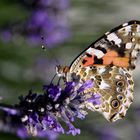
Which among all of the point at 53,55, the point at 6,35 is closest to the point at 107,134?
the point at 53,55

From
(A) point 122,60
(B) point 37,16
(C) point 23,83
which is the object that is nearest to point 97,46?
(A) point 122,60

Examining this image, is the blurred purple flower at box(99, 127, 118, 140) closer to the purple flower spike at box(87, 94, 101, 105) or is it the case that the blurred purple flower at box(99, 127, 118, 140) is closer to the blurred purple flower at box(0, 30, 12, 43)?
the blurred purple flower at box(0, 30, 12, 43)

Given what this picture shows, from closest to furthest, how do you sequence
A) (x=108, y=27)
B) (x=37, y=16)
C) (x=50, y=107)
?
(x=50, y=107) → (x=37, y=16) → (x=108, y=27)

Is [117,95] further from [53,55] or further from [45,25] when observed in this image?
[53,55]

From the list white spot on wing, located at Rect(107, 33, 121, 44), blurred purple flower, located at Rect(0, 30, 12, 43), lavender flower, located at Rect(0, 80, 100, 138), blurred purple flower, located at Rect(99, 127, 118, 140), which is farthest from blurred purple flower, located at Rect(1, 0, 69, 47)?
lavender flower, located at Rect(0, 80, 100, 138)

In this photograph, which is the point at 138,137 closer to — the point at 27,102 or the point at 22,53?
the point at 22,53

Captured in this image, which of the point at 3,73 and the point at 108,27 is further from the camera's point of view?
the point at 108,27
